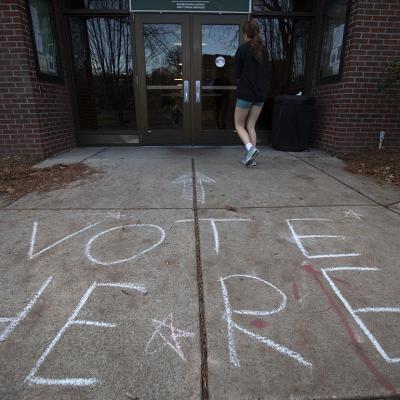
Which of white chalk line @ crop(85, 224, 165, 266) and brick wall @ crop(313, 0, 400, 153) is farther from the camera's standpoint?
brick wall @ crop(313, 0, 400, 153)

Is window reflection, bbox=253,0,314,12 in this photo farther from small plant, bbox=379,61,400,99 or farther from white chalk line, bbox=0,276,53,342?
white chalk line, bbox=0,276,53,342

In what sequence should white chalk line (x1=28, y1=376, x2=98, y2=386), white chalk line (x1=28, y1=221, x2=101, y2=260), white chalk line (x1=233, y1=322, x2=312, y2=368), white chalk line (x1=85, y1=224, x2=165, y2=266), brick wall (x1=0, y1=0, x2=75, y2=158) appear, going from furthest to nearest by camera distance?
brick wall (x1=0, y1=0, x2=75, y2=158)
white chalk line (x1=28, y1=221, x2=101, y2=260)
white chalk line (x1=85, y1=224, x2=165, y2=266)
white chalk line (x1=233, y1=322, x2=312, y2=368)
white chalk line (x1=28, y1=376, x2=98, y2=386)

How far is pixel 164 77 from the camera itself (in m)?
6.40

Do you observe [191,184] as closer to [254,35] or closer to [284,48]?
[254,35]

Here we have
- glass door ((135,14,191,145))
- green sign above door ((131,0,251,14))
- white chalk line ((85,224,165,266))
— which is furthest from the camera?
glass door ((135,14,191,145))

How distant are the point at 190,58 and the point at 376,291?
5.56 m

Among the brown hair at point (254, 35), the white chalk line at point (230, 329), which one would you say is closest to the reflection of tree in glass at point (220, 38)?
the brown hair at point (254, 35)

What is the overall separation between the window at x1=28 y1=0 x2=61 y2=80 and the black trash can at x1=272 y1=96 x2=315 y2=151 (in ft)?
13.3

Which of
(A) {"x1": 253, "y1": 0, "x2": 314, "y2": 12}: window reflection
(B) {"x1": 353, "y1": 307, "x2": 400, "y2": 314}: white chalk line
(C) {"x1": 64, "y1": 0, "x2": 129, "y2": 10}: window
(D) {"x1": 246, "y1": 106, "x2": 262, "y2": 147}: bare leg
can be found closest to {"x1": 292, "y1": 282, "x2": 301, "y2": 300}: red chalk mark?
(B) {"x1": 353, "y1": 307, "x2": 400, "y2": 314}: white chalk line

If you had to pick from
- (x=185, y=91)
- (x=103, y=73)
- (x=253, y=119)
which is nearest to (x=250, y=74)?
(x=253, y=119)

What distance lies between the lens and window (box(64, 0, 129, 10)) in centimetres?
605

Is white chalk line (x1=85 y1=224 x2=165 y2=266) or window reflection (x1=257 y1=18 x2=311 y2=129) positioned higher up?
window reflection (x1=257 y1=18 x2=311 y2=129)

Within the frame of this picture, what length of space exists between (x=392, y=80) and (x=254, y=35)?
7.05 ft

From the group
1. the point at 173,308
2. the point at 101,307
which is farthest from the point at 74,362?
the point at 173,308
